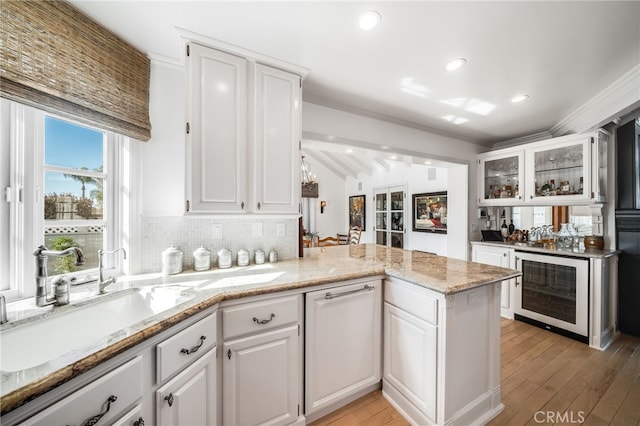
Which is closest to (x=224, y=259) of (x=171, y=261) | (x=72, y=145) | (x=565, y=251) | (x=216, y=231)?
(x=216, y=231)

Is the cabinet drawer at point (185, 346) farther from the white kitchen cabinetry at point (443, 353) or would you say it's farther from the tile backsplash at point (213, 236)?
the white kitchen cabinetry at point (443, 353)

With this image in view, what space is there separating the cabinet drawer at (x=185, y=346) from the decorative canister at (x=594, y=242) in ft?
13.1

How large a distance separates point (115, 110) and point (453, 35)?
2153mm

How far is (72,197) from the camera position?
1469 mm

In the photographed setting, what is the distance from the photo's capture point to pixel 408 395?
1633mm

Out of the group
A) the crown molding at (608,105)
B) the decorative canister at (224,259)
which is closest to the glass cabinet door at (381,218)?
the crown molding at (608,105)

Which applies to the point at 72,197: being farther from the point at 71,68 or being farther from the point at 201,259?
the point at 201,259

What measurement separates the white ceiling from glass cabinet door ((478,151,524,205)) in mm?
1072

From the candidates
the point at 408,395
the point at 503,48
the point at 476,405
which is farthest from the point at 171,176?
the point at 476,405

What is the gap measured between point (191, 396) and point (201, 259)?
2.89 feet

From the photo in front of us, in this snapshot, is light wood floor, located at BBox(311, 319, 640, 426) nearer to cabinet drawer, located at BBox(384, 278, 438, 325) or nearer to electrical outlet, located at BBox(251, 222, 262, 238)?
cabinet drawer, located at BBox(384, 278, 438, 325)

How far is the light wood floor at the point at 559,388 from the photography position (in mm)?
1631

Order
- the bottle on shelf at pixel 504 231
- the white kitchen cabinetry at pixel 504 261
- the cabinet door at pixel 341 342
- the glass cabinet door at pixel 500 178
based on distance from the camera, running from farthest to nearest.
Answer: the bottle on shelf at pixel 504 231 < the glass cabinet door at pixel 500 178 < the white kitchen cabinetry at pixel 504 261 < the cabinet door at pixel 341 342

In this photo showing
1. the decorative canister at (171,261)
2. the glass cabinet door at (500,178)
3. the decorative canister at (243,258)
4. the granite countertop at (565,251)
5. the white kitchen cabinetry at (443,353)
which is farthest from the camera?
the glass cabinet door at (500,178)
